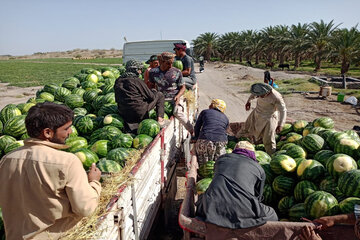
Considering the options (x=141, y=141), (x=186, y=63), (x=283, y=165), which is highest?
(x=186, y=63)

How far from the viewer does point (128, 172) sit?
2.91 meters

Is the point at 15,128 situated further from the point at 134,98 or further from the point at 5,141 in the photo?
the point at 134,98

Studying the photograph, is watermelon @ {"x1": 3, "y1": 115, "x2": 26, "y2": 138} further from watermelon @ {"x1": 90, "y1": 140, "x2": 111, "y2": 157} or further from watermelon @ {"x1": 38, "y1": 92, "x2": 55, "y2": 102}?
watermelon @ {"x1": 38, "y1": 92, "x2": 55, "y2": 102}

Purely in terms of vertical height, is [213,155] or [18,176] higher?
[18,176]

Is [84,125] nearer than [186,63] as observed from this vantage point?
Yes

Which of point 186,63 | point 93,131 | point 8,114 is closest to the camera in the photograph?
point 93,131

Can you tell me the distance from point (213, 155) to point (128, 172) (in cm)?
225

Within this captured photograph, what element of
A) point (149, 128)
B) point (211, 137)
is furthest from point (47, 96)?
point (211, 137)

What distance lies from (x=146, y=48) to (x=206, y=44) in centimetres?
4594

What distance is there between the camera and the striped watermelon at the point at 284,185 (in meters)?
3.96

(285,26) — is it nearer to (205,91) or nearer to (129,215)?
(205,91)

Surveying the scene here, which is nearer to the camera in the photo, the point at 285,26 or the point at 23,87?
the point at 23,87

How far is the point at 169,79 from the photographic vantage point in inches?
237

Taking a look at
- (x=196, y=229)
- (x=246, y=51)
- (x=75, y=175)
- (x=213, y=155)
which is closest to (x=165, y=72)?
(x=213, y=155)
